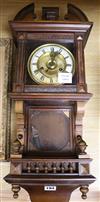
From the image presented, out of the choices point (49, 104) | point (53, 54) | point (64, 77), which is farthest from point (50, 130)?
point (53, 54)

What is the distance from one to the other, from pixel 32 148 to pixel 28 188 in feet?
0.68

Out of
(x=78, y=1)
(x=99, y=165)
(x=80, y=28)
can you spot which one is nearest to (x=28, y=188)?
(x=99, y=165)

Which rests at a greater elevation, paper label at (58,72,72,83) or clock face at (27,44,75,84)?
clock face at (27,44,75,84)

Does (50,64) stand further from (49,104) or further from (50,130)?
(50,130)

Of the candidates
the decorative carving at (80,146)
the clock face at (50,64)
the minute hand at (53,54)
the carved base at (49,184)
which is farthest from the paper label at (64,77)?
the carved base at (49,184)

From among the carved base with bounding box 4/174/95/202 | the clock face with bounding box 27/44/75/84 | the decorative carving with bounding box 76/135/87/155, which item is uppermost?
the clock face with bounding box 27/44/75/84

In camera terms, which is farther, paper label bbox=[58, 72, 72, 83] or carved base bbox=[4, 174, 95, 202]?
paper label bbox=[58, 72, 72, 83]

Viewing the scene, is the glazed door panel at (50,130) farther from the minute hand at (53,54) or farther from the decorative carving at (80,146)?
the minute hand at (53,54)

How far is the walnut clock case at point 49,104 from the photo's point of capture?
1520mm

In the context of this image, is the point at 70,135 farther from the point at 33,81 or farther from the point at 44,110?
the point at 33,81

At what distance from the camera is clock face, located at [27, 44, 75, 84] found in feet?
5.30

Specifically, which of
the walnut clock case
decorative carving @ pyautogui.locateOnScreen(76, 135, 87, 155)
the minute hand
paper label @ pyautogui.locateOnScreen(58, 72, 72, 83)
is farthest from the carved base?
the minute hand

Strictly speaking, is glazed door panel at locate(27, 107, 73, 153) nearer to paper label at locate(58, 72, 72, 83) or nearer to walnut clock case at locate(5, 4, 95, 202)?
walnut clock case at locate(5, 4, 95, 202)

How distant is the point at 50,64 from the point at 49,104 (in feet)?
0.68
